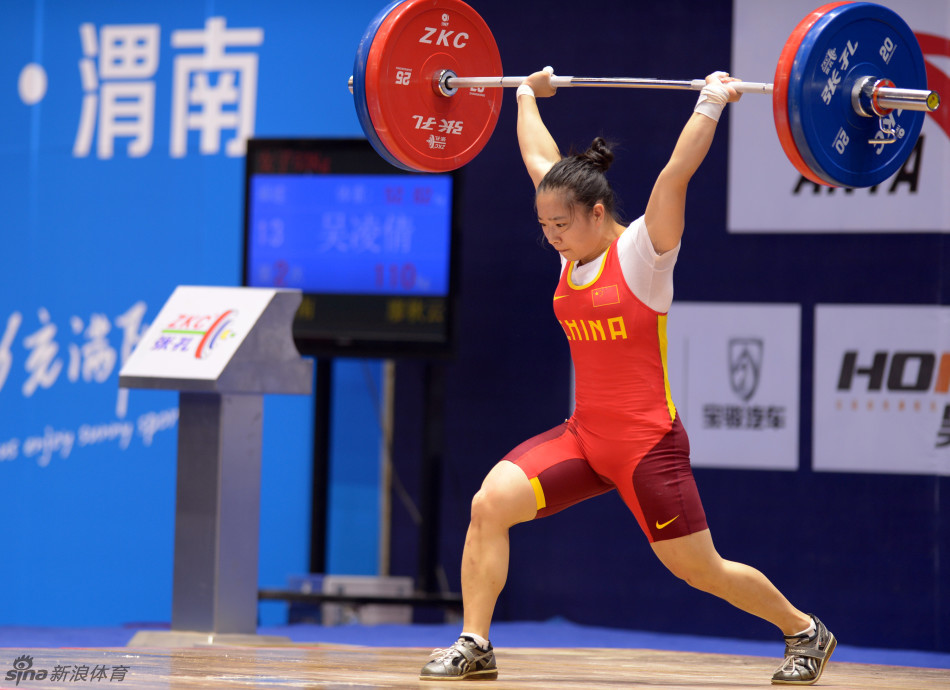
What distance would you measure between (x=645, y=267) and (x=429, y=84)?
0.94 m

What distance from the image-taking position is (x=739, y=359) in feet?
17.0

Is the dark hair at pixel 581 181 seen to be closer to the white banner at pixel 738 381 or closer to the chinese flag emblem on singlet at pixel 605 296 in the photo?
the chinese flag emblem on singlet at pixel 605 296

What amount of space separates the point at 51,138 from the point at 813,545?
13.2ft

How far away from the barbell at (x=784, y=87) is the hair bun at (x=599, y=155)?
0.19 metres

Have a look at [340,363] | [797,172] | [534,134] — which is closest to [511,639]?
[340,363]

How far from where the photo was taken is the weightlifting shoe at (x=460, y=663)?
2.98 meters

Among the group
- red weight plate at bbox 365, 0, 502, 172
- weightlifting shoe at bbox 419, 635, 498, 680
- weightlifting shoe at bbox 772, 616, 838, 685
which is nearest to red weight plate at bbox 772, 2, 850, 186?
red weight plate at bbox 365, 0, 502, 172

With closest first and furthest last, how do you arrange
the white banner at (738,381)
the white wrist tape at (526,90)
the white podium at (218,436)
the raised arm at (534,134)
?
the raised arm at (534,134), the white wrist tape at (526,90), the white podium at (218,436), the white banner at (738,381)

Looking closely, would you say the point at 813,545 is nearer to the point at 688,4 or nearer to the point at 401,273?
the point at 401,273

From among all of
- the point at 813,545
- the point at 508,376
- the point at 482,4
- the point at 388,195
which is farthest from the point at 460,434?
the point at 482,4

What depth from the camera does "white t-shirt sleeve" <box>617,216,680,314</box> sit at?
3035 mm

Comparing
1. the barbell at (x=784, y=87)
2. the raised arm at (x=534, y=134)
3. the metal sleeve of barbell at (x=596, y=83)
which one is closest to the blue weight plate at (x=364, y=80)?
the barbell at (x=784, y=87)

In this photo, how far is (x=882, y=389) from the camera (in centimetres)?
498

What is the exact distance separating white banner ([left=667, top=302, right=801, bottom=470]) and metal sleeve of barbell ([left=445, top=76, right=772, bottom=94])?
1.84 metres
